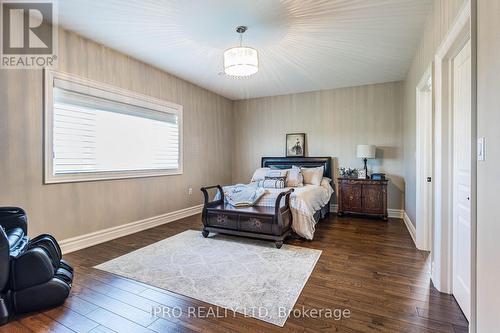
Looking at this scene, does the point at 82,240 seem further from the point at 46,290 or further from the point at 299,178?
the point at 299,178

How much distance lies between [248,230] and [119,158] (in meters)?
2.31

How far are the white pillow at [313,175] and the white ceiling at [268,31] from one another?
187cm

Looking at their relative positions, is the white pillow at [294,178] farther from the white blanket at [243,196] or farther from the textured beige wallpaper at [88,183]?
the textured beige wallpaper at [88,183]

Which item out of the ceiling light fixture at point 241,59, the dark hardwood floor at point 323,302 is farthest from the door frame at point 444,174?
the ceiling light fixture at point 241,59

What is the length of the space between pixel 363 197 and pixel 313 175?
1.04 m

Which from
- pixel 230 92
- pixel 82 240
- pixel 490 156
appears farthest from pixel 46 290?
pixel 230 92

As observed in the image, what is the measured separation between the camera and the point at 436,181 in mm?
2254

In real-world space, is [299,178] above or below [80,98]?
below

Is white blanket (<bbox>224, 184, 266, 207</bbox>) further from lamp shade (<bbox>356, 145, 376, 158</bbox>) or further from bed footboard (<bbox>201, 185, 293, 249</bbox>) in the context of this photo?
lamp shade (<bbox>356, 145, 376, 158</bbox>)

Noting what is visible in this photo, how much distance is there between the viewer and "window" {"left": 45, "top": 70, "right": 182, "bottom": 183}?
10.1 ft

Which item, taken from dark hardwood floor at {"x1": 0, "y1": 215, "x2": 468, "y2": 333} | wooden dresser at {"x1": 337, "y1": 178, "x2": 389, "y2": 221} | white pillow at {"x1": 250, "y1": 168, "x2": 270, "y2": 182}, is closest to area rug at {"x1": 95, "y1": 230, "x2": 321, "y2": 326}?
dark hardwood floor at {"x1": 0, "y1": 215, "x2": 468, "y2": 333}

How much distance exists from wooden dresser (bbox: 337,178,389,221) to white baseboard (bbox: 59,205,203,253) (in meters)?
3.21

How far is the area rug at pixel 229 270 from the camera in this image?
203 cm

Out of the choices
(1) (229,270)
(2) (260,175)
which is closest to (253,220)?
(1) (229,270)
